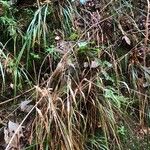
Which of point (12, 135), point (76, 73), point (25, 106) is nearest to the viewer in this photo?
point (12, 135)

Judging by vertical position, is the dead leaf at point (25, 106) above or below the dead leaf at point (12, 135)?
above

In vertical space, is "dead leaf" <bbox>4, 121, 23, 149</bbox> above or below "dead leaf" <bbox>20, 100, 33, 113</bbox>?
below

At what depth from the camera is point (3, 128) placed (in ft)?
9.02

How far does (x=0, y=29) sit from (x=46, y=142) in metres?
1.04

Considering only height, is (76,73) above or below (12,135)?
above

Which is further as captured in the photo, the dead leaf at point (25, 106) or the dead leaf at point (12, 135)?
the dead leaf at point (25, 106)

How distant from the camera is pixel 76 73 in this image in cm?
297

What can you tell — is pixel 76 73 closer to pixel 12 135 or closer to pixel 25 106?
pixel 25 106

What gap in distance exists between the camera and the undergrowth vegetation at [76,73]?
2723 mm

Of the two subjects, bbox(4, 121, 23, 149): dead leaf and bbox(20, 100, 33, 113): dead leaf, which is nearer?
bbox(4, 121, 23, 149): dead leaf

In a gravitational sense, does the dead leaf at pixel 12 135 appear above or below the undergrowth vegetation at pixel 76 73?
below

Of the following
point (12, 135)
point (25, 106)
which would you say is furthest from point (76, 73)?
point (12, 135)

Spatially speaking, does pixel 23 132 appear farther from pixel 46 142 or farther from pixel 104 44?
pixel 104 44

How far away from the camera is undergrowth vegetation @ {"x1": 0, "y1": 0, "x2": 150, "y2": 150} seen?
2723mm
